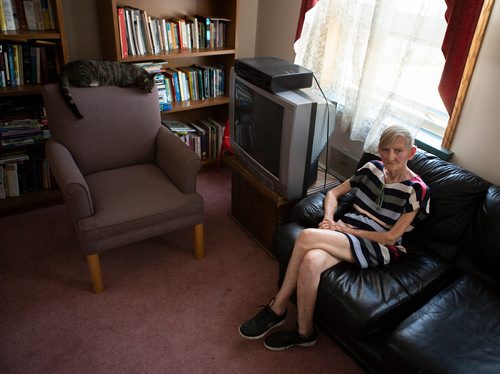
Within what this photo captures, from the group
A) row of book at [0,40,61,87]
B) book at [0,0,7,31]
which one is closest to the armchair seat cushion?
row of book at [0,40,61,87]

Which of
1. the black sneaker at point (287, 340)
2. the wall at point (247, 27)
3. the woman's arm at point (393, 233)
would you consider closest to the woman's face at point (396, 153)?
the woman's arm at point (393, 233)

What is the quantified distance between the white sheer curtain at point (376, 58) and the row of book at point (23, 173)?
1.91 m

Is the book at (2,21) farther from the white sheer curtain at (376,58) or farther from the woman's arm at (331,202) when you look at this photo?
the woman's arm at (331,202)

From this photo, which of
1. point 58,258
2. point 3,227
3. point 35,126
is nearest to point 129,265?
point 58,258

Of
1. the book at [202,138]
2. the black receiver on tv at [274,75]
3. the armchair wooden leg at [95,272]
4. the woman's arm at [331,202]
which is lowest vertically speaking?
the armchair wooden leg at [95,272]

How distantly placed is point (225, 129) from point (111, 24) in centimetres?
112

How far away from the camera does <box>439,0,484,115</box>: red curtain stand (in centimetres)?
190

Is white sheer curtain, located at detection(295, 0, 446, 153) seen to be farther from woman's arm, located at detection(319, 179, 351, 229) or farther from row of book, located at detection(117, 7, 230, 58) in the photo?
row of book, located at detection(117, 7, 230, 58)

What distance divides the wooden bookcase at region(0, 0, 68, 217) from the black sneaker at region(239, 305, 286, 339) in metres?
1.66

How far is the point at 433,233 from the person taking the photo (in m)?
1.99

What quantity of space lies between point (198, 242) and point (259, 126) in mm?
751

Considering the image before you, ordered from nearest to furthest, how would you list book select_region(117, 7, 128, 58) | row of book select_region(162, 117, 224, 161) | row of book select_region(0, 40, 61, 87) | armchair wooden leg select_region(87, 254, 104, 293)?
armchair wooden leg select_region(87, 254, 104, 293), row of book select_region(0, 40, 61, 87), book select_region(117, 7, 128, 58), row of book select_region(162, 117, 224, 161)

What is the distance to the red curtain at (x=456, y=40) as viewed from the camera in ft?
6.23

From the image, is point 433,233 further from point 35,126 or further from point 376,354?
point 35,126
